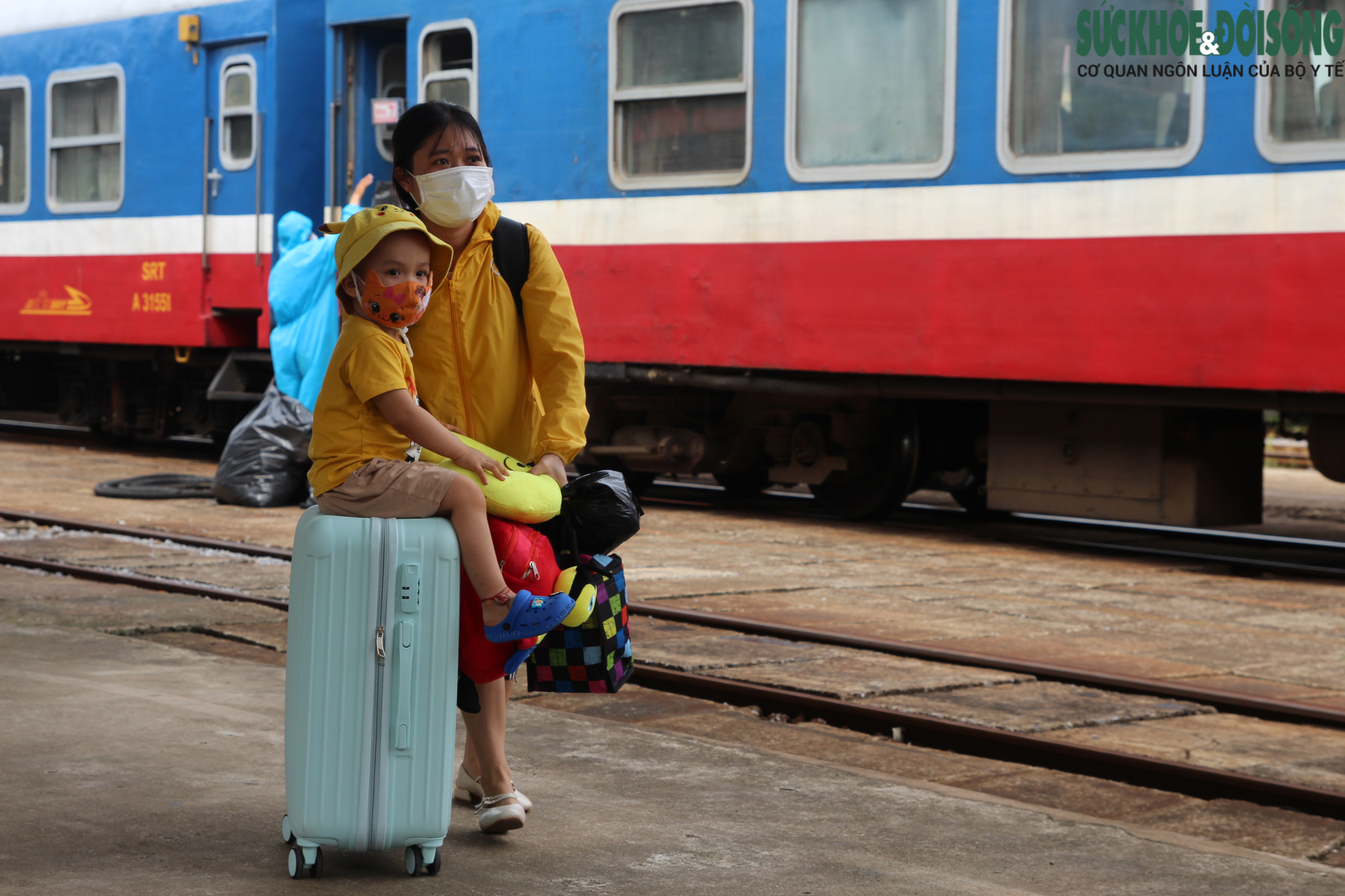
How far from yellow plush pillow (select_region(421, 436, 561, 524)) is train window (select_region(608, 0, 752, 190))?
699 centimetres

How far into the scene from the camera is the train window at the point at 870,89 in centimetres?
971

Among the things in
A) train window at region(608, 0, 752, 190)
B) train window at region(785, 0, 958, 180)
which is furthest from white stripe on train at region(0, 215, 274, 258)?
train window at region(785, 0, 958, 180)

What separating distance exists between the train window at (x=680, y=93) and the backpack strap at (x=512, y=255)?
6.70 meters

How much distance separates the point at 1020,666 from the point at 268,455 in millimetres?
6252

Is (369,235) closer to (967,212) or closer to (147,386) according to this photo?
(967,212)

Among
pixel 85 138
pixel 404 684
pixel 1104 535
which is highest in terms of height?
pixel 85 138

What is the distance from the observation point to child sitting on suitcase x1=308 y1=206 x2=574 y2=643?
356 centimetres

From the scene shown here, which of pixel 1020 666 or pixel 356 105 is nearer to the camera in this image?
pixel 1020 666

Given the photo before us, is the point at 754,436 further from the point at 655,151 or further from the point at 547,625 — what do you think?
the point at 547,625

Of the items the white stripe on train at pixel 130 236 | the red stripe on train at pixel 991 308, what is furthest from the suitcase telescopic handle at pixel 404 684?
the white stripe on train at pixel 130 236

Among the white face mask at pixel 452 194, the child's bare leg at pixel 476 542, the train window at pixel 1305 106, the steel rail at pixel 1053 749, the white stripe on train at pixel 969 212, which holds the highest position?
the train window at pixel 1305 106

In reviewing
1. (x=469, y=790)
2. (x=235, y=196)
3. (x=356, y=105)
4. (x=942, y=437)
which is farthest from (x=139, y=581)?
(x=235, y=196)

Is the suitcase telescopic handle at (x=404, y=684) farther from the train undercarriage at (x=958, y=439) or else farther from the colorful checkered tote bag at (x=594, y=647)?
the train undercarriage at (x=958, y=439)

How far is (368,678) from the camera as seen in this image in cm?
354
